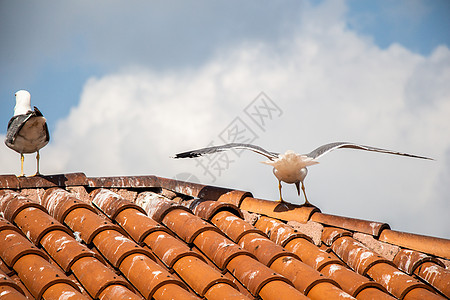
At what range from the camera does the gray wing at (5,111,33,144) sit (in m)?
6.68

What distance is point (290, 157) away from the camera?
7.08 m

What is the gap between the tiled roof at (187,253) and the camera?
11.7ft

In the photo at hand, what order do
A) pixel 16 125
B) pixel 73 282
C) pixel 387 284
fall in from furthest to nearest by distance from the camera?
pixel 16 125 → pixel 387 284 → pixel 73 282

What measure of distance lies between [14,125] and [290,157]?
354 cm

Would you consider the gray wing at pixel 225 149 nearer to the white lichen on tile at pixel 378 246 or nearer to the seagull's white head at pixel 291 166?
the seagull's white head at pixel 291 166

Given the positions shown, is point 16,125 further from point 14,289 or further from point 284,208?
point 14,289

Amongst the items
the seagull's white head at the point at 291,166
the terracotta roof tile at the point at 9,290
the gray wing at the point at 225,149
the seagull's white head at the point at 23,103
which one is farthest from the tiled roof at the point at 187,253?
the seagull's white head at the point at 23,103

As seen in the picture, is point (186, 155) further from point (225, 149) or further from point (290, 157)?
point (290, 157)

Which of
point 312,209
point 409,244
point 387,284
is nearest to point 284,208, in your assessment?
point 312,209

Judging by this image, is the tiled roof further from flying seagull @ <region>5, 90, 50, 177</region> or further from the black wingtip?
the black wingtip

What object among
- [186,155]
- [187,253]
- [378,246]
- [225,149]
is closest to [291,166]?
[225,149]

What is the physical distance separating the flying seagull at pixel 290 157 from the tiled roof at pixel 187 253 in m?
1.12

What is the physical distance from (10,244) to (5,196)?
1.21 meters

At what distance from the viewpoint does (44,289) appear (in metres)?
3.37
